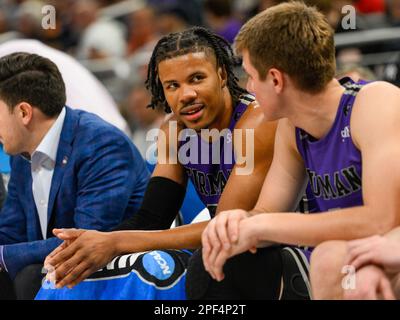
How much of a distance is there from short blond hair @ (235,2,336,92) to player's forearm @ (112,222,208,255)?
23.8 inches

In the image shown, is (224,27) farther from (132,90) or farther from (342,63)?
(342,63)

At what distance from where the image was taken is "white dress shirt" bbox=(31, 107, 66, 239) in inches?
131

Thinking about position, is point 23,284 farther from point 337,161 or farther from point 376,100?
point 376,100

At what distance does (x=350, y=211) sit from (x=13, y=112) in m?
1.46

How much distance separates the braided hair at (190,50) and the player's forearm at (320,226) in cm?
82

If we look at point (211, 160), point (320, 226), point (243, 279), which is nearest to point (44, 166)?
point (211, 160)

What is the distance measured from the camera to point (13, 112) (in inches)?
131

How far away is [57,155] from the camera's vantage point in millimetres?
3330

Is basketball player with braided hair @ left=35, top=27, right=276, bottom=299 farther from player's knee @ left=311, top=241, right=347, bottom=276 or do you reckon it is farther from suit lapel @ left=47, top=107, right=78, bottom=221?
player's knee @ left=311, top=241, right=347, bottom=276

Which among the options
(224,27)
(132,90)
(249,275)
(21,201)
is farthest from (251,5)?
(249,275)

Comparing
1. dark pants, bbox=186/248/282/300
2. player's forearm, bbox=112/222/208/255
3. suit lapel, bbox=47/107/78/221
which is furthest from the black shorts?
suit lapel, bbox=47/107/78/221

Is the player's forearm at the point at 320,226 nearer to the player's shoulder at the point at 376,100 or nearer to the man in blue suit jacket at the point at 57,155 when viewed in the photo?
the player's shoulder at the point at 376,100

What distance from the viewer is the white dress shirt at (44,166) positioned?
10.9 feet
